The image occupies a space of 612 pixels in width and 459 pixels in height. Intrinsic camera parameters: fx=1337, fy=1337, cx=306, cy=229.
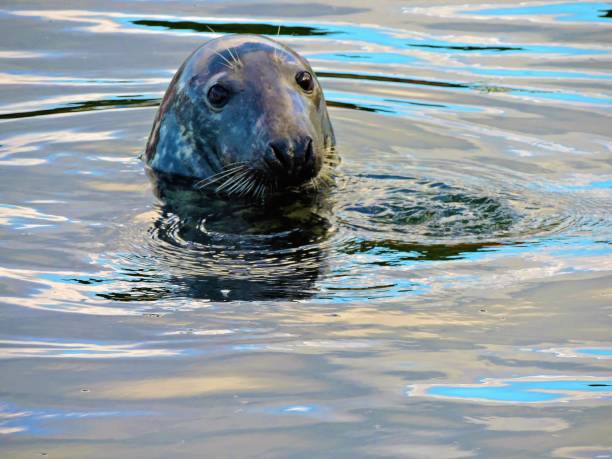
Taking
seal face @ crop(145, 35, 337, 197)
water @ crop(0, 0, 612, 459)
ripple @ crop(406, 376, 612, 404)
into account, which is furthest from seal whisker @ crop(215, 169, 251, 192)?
ripple @ crop(406, 376, 612, 404)

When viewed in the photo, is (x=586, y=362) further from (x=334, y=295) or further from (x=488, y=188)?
(x=488, y=188)

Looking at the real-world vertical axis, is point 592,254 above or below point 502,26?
below

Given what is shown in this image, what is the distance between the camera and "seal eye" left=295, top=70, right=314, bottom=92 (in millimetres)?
8281

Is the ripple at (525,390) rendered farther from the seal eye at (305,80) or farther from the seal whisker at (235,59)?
the seal whisker at (235,59)

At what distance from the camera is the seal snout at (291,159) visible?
302 inches

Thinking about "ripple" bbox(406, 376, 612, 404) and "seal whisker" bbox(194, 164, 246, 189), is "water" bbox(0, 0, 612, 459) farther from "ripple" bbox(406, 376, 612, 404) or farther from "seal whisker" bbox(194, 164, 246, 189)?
"seal whisker" bbox(194, 164, 246, 189)

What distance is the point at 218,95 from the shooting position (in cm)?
825

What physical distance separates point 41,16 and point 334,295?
8.84 metres

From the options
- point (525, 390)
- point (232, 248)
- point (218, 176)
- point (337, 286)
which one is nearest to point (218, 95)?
point (218, 176)

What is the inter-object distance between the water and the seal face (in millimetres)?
228

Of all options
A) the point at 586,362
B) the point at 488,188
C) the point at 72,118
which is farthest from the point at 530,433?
the point at 72,118

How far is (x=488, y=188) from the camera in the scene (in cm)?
775

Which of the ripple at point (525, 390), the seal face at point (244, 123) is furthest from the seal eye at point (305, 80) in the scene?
the ripple at point (525, 390)

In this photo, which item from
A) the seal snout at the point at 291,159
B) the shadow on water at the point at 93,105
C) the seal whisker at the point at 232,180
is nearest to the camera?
the seal snout at the point at 291,159
